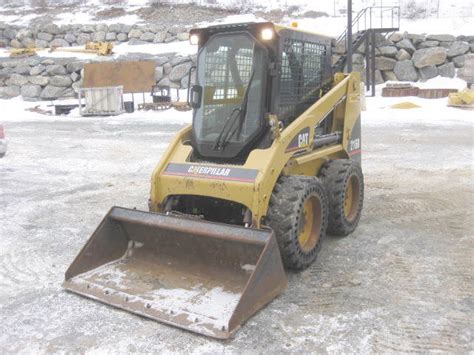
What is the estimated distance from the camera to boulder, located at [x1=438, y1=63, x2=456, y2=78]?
20688mm

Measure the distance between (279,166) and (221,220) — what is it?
82 cm

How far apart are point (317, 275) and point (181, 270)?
1.22 metres

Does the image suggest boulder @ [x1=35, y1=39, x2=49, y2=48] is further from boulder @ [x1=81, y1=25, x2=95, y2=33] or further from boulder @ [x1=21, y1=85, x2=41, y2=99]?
boulder @ [x1=21, y1=85, x2=41, y2=99]

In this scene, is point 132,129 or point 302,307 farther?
point 132,129

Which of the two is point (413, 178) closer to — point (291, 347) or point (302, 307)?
point (302, 307)

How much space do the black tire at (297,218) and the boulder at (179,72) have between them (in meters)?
18.7

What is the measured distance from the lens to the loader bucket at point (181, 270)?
3.96 m

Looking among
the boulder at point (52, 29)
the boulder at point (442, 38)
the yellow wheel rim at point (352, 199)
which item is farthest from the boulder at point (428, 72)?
the boulder at point (52, 29)

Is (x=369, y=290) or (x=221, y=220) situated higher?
(x=221, y=220)

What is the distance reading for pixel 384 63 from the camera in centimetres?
2162

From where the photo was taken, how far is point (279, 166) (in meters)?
4.75

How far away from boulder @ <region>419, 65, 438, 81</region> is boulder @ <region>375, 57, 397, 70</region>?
1.13 metres

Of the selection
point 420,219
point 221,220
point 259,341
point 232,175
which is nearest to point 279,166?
point 232,175

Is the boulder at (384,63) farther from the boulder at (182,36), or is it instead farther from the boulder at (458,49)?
the boulder at (182,36)
